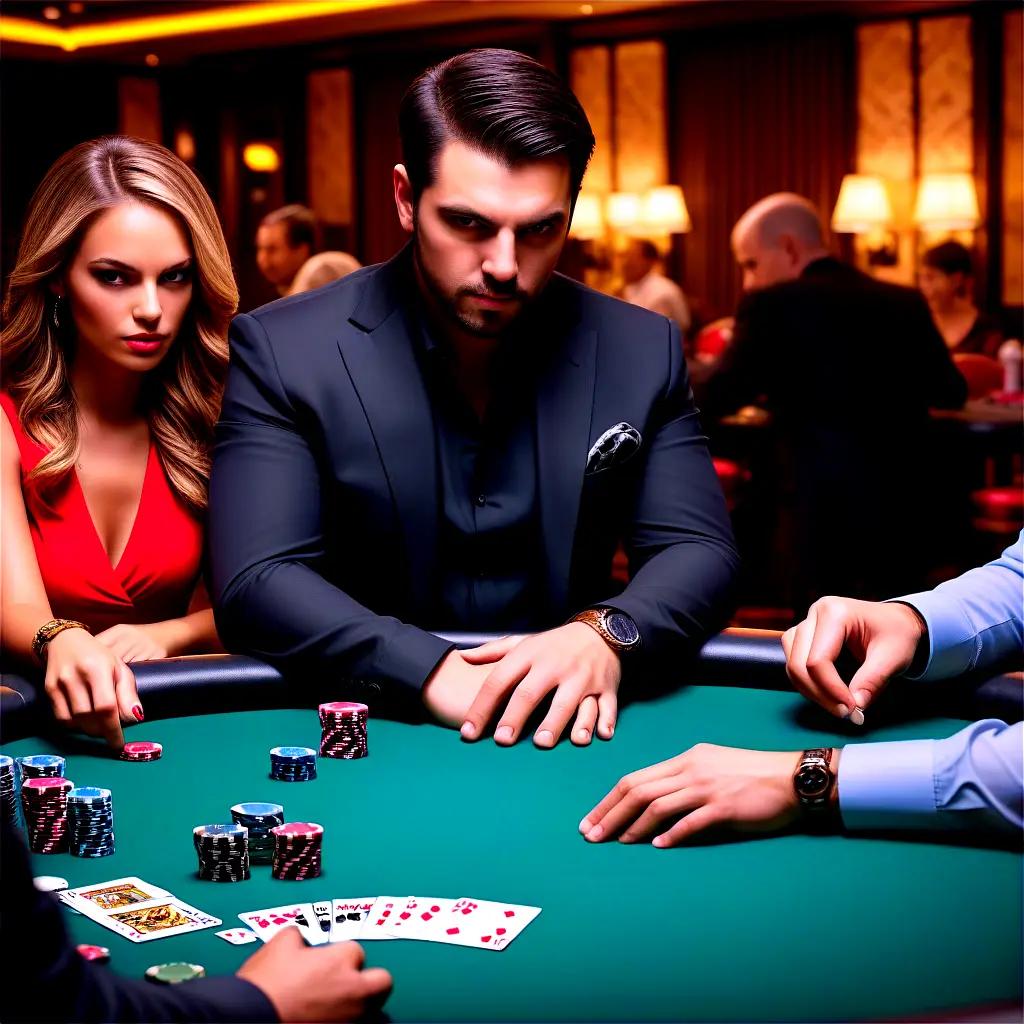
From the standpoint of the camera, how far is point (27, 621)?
177cm

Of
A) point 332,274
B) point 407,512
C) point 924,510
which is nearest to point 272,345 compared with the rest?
point 407,512

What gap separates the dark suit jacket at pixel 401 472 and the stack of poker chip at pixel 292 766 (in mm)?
335

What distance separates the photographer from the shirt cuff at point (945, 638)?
1600mm

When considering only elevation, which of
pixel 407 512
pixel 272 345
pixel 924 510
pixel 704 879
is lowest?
pixel 924 510

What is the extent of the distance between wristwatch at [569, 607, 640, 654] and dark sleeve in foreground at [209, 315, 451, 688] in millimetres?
177

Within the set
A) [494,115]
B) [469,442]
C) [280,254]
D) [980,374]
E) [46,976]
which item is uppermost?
[494,115]

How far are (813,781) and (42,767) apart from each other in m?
0.74

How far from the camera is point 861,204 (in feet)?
29.0

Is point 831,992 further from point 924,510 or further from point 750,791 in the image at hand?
point 924,510

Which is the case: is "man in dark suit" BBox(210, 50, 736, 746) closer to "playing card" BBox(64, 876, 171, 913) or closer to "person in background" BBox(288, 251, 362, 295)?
"playing card" BBox(64, 876, 171, 913)

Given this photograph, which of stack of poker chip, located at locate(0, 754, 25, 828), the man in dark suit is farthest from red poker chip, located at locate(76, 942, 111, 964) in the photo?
the man in dark suit

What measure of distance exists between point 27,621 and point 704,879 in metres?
0.96

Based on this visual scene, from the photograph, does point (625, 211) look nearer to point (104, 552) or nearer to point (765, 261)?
point (765, 261)

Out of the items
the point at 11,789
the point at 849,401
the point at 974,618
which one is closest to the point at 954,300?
the point at 849,401
